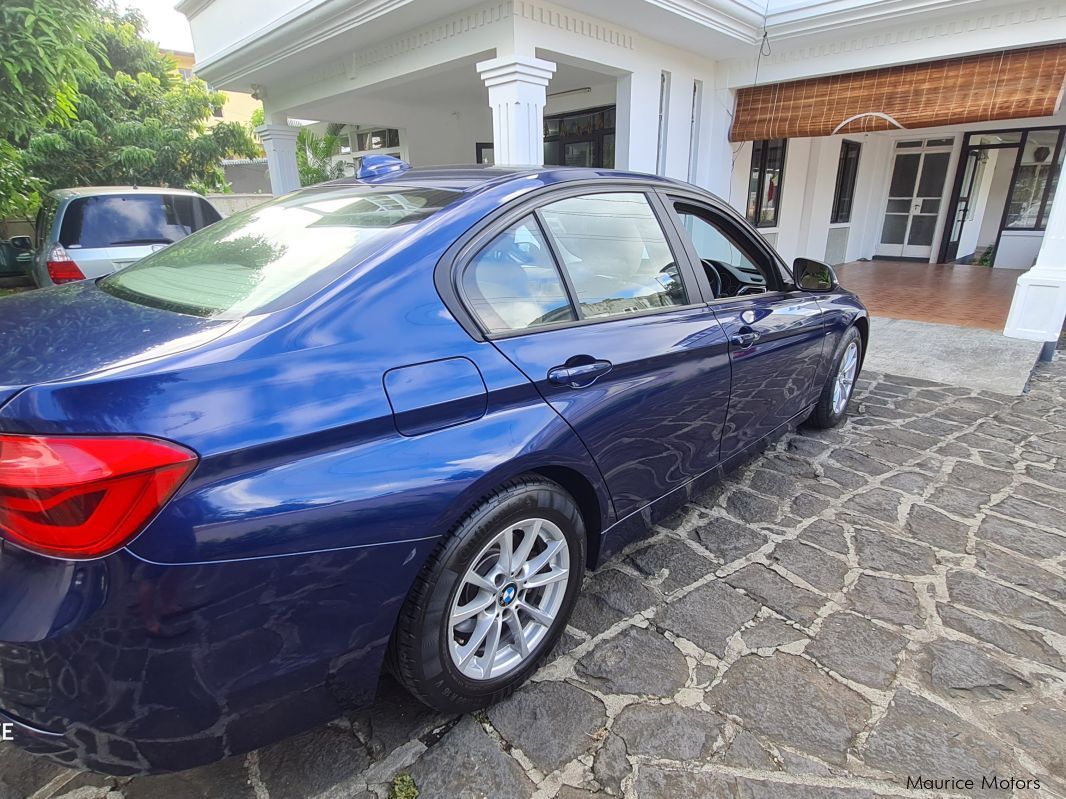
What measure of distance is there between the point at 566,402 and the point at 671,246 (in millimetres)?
1047

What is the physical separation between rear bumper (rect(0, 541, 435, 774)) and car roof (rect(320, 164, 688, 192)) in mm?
1297

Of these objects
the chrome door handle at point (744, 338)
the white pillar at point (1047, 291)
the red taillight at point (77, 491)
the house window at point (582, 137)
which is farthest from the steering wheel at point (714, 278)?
the house window at point (582, 137)

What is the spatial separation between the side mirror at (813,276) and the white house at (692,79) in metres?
A: 2.94

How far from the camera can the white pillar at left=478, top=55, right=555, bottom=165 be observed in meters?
5.53

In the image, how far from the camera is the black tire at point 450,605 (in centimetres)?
158

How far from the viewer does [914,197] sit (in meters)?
13.0

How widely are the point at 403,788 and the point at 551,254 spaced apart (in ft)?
5.53

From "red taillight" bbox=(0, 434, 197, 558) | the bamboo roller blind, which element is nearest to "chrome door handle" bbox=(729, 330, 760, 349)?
"red taillight" bbox=(0, 434, 197, 558)

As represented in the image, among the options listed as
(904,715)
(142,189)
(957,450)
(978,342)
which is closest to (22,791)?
(904,715)

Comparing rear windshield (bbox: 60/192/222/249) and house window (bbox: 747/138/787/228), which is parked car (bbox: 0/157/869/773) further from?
house window (bbox: 747/138/787/228)

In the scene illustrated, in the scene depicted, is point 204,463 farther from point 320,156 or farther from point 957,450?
point 320,156

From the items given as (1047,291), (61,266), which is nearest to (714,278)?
(1047,291)

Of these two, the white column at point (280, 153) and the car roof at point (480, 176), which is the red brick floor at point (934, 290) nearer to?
the car roof at point (480, 176)

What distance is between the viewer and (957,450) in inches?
155
